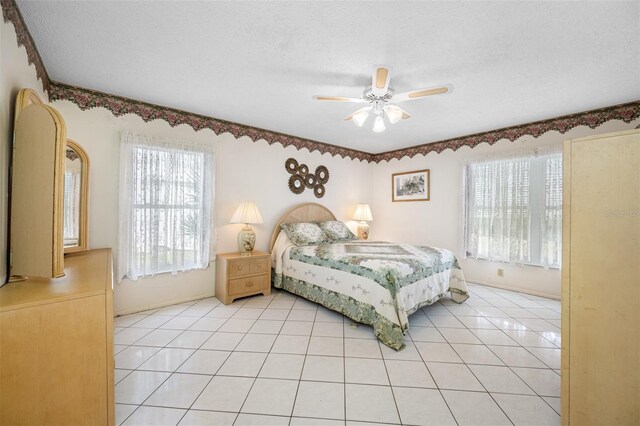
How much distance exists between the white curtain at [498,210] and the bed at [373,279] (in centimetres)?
103

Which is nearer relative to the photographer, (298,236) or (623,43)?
(623,43)

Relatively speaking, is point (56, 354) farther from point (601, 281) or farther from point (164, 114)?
point (164, 114)

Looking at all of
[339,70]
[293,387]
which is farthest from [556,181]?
[293,387]

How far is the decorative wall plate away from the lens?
4.16 metres

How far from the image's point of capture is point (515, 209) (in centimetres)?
359

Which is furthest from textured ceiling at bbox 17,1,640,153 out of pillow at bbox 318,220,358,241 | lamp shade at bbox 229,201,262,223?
pillow at bbox 318,220,358,241

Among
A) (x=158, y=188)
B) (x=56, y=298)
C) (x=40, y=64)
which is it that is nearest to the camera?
(x=56, y=298)

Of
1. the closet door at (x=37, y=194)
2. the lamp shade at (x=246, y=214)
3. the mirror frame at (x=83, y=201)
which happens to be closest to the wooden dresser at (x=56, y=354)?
the closet door at (x=37, y=194)

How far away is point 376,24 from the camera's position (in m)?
1.62

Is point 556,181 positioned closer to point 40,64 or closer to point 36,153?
point 36,153

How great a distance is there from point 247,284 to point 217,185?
1.40 meters

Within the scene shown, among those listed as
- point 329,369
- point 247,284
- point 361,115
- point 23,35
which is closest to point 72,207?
point 23,35

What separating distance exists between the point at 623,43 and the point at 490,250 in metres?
2.77

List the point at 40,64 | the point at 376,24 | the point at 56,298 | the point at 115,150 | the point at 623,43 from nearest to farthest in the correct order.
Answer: the point at 56,298 < the point at 376,24 < the point at 623,43 < the point at 40,64 < the point at 115,150
